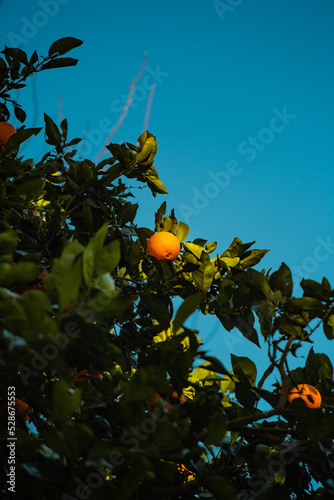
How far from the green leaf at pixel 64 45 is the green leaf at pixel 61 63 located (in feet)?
0.07

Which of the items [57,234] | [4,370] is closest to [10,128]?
[57,234]

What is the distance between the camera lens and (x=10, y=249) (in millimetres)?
660

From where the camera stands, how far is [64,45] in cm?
119

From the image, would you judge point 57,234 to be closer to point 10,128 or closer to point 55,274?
point 10,128

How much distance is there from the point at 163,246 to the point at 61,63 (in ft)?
1.66

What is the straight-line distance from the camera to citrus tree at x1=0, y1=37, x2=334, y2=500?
62cm

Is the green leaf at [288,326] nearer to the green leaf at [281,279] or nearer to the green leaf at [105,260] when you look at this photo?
the green leaf at [281,279]

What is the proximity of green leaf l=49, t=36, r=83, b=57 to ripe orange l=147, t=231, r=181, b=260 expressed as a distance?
1.65 ft

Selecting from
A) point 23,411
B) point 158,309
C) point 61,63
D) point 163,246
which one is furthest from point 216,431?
point 61,63

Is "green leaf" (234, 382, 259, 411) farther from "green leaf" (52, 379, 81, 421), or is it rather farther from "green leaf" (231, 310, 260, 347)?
"green leaf" (52, 379, 81, 421)

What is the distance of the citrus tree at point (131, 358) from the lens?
2.04 ft

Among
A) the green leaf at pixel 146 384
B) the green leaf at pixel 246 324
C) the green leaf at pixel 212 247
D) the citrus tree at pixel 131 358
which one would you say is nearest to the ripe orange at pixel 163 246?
the citrus tree at pixel 131 358

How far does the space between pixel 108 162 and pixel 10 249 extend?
0.61 m

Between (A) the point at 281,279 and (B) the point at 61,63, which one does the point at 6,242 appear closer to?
(A) the point at 281,279
